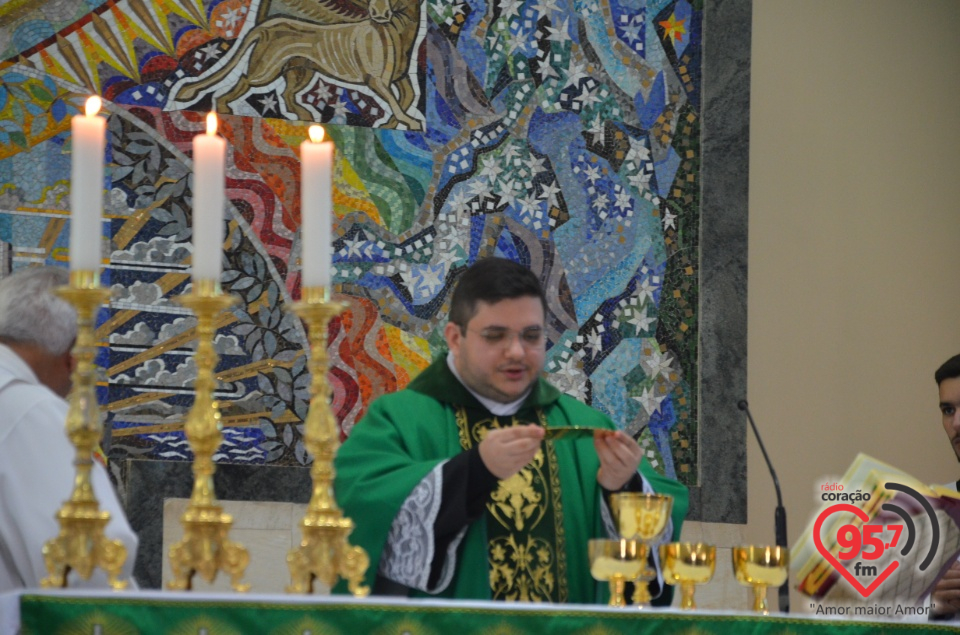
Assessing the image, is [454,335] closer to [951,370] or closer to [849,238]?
[951,370]

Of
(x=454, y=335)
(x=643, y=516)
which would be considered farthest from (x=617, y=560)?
(x=454, y=335)

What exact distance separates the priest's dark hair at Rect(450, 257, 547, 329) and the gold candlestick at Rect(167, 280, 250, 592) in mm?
1348

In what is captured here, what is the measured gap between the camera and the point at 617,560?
117 inches

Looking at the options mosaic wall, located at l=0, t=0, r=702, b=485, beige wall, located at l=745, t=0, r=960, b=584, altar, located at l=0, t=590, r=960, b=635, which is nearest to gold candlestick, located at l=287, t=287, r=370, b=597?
altar, located at l=0, t=590, r=960, b=635

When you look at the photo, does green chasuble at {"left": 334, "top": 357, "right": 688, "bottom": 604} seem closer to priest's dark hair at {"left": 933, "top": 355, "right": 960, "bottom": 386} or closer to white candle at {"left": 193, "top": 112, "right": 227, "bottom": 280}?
white candle at {"left": 193, "top": 112, "right": 227, "bottom": 280}

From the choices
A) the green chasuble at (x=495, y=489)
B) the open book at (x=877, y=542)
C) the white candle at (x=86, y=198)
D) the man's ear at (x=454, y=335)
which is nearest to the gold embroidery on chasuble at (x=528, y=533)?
the green chasuble at (x=495, y=489)

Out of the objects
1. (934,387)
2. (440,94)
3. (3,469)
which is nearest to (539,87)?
(440,94)

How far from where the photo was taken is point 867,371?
254 inches

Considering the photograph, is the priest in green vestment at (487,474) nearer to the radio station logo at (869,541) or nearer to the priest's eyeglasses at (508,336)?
the priest's eyeglasses at (508,336)

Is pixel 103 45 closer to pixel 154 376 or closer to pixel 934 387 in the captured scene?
pixel 154 376

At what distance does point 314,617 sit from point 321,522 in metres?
0.25

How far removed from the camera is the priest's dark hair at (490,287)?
3961 millimetres

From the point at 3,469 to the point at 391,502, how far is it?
3.15 feet

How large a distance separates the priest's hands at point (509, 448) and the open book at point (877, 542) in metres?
0.71
